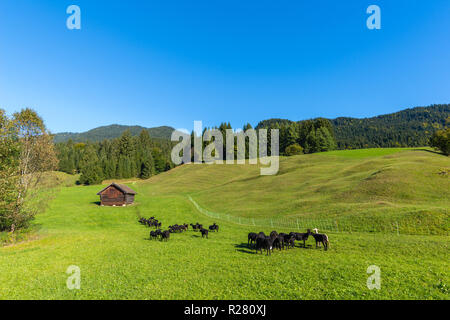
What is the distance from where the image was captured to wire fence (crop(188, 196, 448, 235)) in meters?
24.2

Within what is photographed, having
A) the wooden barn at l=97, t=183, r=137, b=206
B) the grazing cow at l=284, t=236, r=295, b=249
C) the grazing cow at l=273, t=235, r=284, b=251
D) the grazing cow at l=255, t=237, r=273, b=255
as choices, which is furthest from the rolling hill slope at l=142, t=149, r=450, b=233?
the wooden barn at l=97, t=183, r=137, b=206

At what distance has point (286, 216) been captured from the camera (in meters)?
36.9

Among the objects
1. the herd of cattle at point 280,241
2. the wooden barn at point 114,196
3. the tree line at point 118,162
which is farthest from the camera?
the tree line at point 118,162

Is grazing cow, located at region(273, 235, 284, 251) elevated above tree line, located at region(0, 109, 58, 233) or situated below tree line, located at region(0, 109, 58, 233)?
below

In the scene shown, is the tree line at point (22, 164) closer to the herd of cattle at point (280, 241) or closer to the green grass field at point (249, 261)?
the green grass field at point (249, 261)

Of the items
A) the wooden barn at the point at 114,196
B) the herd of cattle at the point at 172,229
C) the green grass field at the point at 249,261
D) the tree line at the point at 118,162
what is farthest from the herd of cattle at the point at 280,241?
the tree line at the point at 118,162

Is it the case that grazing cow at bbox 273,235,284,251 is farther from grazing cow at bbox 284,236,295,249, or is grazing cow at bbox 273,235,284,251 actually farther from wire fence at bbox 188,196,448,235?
wire fence at bbox 188,196,448,235

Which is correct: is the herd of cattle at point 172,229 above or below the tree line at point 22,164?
below

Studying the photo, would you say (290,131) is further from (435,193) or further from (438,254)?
(438,254)

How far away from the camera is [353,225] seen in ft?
91.4

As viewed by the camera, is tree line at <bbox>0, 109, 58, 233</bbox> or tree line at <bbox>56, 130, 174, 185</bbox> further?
tree line at <bbox>56, 130, 174, 185</bbox>

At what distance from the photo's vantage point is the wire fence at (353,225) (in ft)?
79.2

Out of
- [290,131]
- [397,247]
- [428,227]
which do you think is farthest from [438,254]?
[290,131]

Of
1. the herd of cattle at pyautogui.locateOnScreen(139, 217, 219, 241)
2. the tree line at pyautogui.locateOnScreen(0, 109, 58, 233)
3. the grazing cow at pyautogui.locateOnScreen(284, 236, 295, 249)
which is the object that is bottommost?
the herd of cattle at pyautogui.locateOnScreen(139, 217, 219, 241)
